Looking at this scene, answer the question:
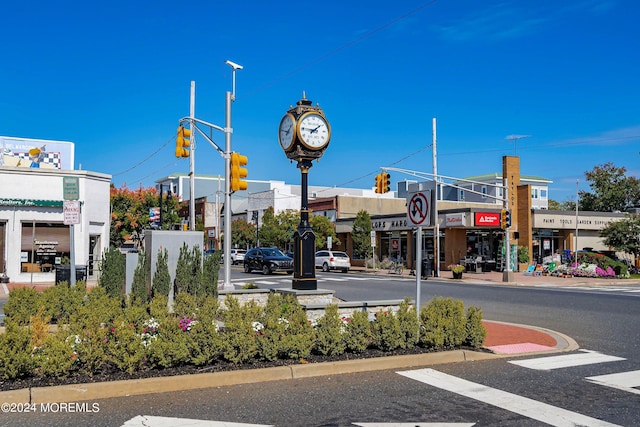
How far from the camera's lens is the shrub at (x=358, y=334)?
28.9 ft

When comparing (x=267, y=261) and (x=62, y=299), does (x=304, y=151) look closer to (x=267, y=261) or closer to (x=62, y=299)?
(x=62, y=299)

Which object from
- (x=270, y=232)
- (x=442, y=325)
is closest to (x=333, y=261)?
(x=270, y=232)

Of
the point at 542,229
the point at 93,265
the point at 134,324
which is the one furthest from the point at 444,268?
the point at 134,324

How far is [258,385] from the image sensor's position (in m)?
7.52

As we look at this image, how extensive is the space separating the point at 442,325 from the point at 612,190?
70.2 m

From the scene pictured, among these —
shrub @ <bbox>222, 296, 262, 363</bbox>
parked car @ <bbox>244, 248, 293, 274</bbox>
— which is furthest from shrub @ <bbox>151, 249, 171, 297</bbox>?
parked car @ <bbox>244, 248, 293, 274</bbox>

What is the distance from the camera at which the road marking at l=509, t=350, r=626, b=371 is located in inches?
353

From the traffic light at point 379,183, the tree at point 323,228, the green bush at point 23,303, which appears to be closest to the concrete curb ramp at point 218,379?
the green bush at point 23,303

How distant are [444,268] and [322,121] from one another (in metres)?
35.4

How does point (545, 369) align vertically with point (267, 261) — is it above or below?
below

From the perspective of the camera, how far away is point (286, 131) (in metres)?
13.8

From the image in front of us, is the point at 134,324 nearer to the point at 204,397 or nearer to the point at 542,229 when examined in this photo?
the point at 204,397

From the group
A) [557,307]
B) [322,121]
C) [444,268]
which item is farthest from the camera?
[444,268]

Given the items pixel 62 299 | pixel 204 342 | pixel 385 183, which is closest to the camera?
pixel 204 342
